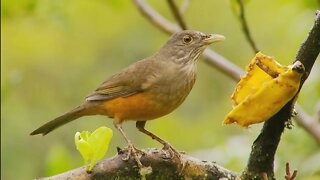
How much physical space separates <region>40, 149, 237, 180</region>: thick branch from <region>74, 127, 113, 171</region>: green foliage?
0.06 meters

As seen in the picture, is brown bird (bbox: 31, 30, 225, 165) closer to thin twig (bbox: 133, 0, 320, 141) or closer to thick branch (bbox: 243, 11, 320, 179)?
thin twig (bbox: 133, 0, 320, 141)

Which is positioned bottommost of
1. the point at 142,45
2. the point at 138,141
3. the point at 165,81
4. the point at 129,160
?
the point at 129,160

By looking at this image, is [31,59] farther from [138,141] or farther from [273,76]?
[273,76]

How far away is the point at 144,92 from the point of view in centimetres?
540

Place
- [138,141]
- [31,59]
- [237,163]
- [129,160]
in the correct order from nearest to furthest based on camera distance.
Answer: [129,160] → [237,163] → [138,141] → [31,59]

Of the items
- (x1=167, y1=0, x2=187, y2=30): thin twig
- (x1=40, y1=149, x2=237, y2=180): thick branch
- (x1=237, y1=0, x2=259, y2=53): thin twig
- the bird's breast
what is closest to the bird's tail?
the bird's breast

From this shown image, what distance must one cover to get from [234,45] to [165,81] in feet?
20.2

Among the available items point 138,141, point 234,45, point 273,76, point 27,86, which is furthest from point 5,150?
point 273,76

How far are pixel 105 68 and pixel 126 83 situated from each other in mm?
6044

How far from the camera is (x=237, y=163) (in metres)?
5.83

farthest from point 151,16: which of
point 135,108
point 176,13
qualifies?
point 135,108

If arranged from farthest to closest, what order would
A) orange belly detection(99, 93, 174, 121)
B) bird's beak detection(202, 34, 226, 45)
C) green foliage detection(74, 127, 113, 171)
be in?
bird's beak detection(202, 34, 226, 45) < orange belly detection(99, 93, 174, 121) < green foliage detection(74, 127, 113, 171)

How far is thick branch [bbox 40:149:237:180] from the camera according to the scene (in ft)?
11.6

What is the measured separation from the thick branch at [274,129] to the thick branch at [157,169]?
265 mm
